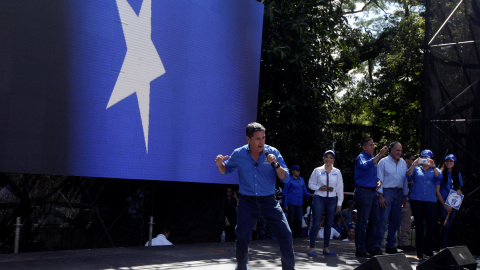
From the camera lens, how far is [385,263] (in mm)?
5059

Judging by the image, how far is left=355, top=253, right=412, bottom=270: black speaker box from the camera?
496 cm

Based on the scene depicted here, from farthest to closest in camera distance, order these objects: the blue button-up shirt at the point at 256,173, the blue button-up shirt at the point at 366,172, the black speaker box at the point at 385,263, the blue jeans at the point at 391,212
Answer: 1. the blue jeans at the point at 391,212
2. the blue button-up shirt at the point at 366,172
3. the blue button-up shirt at the point at 256,173
4. the black speaker box at the point at 385,263

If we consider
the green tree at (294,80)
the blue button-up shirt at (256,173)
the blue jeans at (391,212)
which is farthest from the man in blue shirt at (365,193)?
the green tree at (294,80)

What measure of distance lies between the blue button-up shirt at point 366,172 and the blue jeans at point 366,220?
12 cm

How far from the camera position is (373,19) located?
79.4ft

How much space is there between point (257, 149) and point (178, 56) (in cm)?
493

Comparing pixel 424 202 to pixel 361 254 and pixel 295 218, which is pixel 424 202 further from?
pixel 295 218

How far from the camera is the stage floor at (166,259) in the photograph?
716 cm

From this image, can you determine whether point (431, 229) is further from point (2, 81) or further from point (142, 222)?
point (2, 81)

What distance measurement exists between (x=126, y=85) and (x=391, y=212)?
16.5 feet

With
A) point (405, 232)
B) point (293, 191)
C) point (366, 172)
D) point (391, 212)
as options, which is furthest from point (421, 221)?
point (293, 191)

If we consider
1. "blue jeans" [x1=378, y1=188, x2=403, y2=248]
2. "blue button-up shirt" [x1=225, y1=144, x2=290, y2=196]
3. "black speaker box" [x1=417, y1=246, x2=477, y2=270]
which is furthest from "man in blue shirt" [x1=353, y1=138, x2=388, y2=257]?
"blue button-up shirt" [x1=225, y1=144, x2=290, y2=196]

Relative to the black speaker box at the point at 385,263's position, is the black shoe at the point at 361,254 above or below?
below

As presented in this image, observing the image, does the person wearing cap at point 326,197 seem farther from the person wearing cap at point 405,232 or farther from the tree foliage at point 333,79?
the tree foliage at point 333,79
